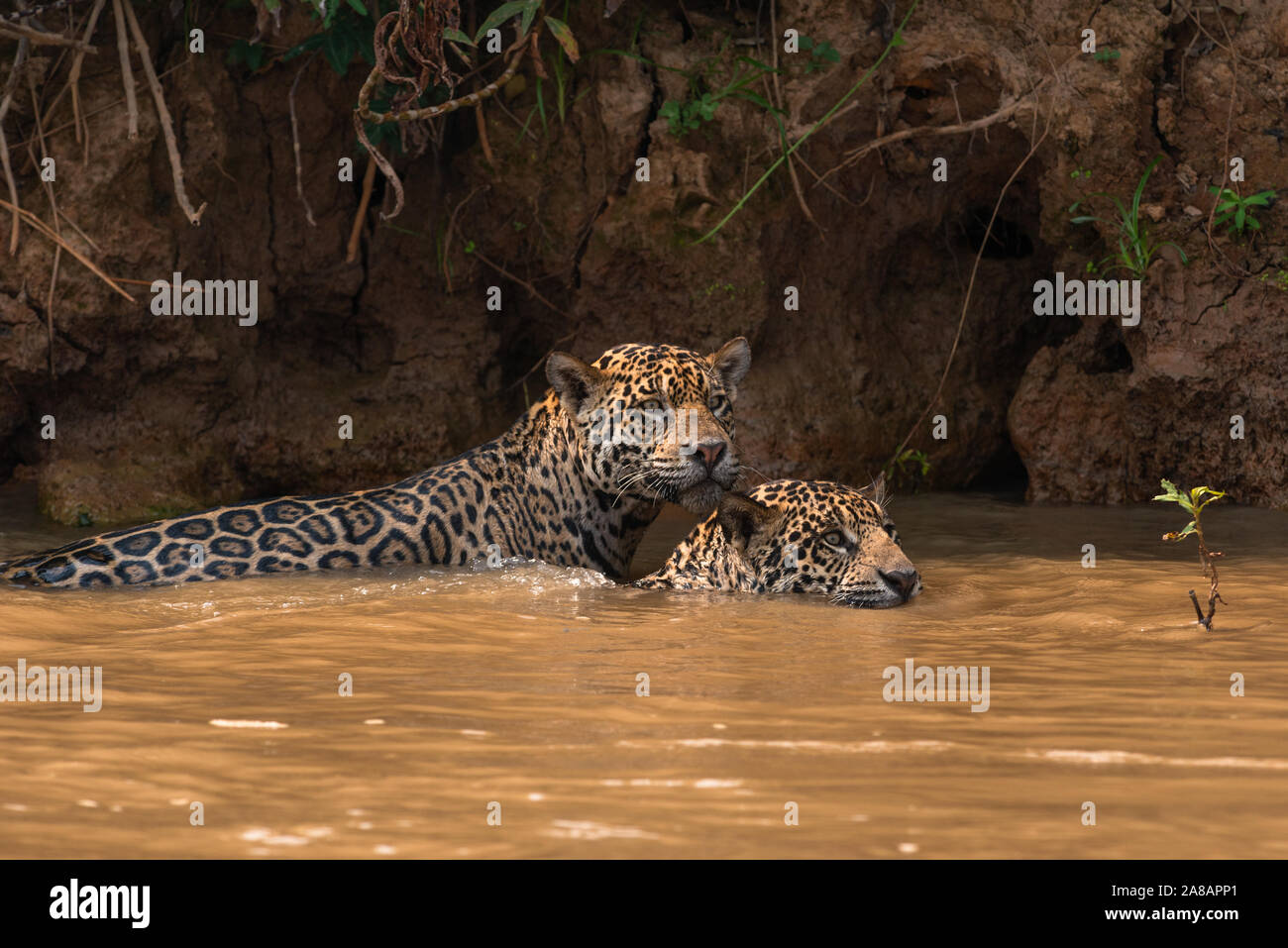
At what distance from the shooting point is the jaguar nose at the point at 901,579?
6516mm

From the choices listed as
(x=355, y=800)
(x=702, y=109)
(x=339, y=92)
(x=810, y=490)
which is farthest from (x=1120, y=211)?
(x=355, y=800)

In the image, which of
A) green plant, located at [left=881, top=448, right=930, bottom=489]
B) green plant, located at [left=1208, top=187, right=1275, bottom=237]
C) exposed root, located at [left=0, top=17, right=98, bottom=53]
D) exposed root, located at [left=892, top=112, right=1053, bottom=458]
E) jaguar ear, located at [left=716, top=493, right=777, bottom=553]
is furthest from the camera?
green plant, located at [left=881, top=448, right=930, bottom=489]

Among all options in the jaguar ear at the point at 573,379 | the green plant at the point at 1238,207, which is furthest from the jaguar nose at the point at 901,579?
the green plant at the point at 1238,207

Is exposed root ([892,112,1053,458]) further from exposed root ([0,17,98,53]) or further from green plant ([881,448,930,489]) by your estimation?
exposed root ([0,17,98,53])

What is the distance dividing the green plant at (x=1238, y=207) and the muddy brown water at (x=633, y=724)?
332cm

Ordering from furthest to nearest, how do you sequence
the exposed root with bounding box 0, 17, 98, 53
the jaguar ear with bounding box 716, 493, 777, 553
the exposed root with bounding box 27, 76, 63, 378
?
the exposed root with bounding box 27, 76, 63, 378
the exposed root with bounding box 0, 17, 98, 53
the jaguar ear with bounding box 716, 493, 777, 553

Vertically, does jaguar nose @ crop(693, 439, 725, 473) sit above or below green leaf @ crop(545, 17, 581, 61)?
below

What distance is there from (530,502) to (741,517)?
138cm

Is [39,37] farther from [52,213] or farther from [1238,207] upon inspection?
[1238,207]

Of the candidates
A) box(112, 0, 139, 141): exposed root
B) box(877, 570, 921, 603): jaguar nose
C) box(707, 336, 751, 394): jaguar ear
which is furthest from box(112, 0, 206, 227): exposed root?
box(877, 570, 921, 603): jaguar nose

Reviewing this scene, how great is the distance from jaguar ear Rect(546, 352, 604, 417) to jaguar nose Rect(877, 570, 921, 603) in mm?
1831

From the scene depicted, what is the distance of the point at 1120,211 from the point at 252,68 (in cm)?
580

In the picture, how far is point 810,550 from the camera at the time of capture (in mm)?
6688

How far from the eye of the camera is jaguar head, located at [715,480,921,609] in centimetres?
656
